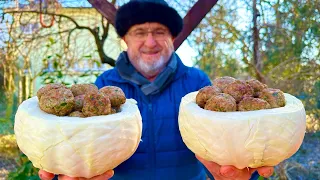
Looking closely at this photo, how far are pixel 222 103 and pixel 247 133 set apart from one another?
130 mm

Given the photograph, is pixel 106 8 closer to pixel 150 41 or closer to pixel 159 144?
pixel 150 41

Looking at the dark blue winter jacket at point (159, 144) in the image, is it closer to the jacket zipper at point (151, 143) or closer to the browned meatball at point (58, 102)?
the jacket zipper at point (151, 143)

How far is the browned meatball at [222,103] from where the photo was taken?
4.42ft

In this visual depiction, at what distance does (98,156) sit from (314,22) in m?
2.38

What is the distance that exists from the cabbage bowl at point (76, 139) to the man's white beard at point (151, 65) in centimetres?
68

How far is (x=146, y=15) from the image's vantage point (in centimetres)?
202

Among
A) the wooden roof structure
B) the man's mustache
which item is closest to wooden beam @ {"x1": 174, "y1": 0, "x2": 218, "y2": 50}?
the wooden roof structure

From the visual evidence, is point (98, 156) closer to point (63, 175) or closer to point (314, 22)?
point (63, 175)

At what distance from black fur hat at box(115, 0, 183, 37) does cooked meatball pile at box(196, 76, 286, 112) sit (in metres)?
0.68

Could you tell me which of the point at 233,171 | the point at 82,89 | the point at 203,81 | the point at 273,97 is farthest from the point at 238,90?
the point at 203,81

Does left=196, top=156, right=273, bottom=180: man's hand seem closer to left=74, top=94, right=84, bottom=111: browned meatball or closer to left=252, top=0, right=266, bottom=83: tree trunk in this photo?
left=74, top=94, right=84, bottom=111: browned meatball

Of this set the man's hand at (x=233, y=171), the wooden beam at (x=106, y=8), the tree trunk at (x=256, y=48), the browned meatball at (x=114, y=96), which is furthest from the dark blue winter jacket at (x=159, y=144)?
the tree trunk at (x=256, y=48)

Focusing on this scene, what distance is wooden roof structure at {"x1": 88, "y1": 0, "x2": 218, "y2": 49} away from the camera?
8.17 feet

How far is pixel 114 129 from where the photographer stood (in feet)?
4.30
